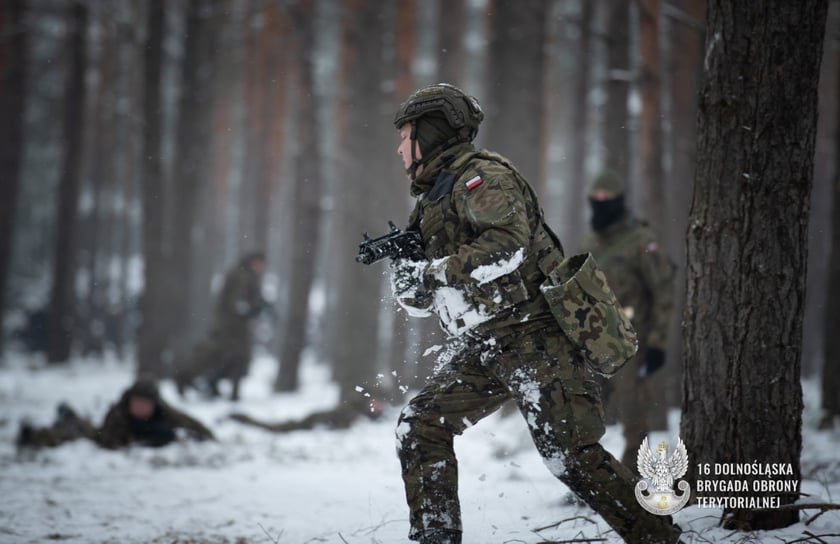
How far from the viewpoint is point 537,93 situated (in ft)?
36.8

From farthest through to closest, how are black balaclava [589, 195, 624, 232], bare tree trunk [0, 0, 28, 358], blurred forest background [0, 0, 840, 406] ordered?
bare tree trunk [0, 0, 28, 358]
blurred forest background [0, 0, 840, 406]
black balaclava [589, 195, 624, 232]

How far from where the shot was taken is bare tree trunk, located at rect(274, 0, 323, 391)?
1259cm

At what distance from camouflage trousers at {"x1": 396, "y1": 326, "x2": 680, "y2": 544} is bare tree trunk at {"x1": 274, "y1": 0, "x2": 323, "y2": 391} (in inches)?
367

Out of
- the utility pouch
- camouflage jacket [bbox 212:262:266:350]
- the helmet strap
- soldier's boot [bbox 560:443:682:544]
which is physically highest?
camouflage jacket [bbox 212:262:266:350]

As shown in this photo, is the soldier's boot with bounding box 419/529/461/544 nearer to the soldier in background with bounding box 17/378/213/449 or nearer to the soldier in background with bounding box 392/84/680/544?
the soldier in background with bounding box 392/84/680/544

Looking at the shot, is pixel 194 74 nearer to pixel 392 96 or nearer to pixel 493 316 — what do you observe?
pixel 392 96

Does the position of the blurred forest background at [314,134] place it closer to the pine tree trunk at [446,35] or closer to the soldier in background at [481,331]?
the pine tree trunk at [446,35]

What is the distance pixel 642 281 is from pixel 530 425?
2735 mm

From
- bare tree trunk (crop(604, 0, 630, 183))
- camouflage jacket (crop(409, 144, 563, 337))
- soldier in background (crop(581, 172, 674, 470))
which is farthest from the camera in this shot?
bare tree trunk (crop(604, 0, 630, 183))

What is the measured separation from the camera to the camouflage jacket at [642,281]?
549 centimetres

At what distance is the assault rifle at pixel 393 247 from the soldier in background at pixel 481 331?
53 millimetres

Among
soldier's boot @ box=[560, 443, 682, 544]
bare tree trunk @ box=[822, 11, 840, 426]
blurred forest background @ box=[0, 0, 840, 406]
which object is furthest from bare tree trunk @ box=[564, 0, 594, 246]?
soldier's boot @ box=[560, 443, 682, 544]

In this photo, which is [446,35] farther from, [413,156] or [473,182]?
[473,182]

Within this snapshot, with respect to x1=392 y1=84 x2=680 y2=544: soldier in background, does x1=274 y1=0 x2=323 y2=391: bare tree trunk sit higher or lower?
higher
